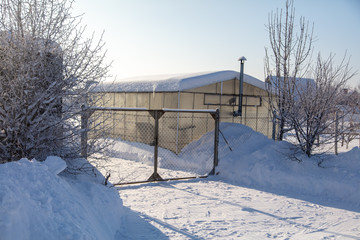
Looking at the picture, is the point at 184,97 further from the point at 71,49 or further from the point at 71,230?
the point at 71,230

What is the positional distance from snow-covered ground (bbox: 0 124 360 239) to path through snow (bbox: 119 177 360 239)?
0.7 inches

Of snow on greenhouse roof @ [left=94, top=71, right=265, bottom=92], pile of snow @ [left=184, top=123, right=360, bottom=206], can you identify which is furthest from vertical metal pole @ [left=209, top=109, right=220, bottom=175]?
snow on greenhouse roof @ [left=94, top=71, right=265, bottom=92]

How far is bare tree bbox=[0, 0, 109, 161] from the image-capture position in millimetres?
4383

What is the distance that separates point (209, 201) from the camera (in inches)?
265

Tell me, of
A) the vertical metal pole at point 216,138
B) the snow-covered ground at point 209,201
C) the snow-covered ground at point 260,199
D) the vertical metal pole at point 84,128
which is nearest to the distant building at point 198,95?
the snow-covered ground at point 209,201

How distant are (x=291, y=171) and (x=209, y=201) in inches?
113

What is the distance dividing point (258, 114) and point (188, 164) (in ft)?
18.0

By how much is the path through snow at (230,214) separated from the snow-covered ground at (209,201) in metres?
0.02

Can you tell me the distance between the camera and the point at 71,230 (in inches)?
116

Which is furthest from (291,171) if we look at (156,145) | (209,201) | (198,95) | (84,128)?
(84,128)

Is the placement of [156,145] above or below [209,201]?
above

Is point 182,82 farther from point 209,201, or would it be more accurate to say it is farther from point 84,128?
point 84,128

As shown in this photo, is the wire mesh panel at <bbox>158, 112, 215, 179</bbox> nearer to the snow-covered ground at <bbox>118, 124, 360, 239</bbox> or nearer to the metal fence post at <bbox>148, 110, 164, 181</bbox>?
the snow-covered ground at <bbox>118, 124, 360, 239</bbox>

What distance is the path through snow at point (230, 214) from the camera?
498 cm
